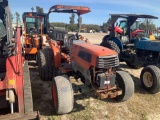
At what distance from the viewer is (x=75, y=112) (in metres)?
4.69

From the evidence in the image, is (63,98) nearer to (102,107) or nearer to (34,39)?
(102,107)

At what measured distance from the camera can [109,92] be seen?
15.3ft

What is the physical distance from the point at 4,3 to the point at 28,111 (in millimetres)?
2426

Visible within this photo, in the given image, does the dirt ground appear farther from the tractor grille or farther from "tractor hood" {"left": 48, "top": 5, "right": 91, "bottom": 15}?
"tractor hood" {"left": 48, "top": 5, "right": 91, "bottom": 15}

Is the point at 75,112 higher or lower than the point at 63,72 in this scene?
lower

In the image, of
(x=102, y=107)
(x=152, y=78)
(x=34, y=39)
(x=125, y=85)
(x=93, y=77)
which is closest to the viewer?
(x=93, y=77)

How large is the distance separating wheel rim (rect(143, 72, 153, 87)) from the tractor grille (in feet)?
6.67

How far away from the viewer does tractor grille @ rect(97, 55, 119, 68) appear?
4371 mm

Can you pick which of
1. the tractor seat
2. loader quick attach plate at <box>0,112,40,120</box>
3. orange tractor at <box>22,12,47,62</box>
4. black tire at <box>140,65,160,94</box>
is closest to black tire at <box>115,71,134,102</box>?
black tire at <box>140,65,160,94</box>

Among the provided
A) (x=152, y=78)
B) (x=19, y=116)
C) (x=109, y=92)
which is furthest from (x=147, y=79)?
(x=19, y=116)

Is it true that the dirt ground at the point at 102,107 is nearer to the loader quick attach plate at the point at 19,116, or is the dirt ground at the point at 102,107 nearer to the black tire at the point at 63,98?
the black tire at the point at 63,98

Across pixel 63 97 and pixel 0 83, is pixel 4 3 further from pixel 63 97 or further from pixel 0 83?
pixel 63 97

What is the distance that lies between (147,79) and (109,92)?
2121 mm

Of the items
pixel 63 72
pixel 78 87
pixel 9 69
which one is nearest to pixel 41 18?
pixel 63 72
